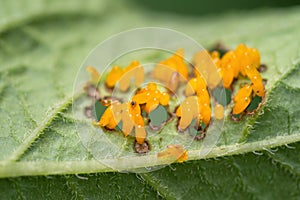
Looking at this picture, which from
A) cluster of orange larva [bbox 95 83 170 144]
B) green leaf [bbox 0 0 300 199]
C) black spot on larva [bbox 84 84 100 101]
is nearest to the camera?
green leaf [bbox 0 0 300 199]

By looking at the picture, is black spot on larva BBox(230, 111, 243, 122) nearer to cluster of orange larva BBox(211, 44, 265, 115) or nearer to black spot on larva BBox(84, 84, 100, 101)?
cluster of orange larva BBox(211, 44, 265, 115)

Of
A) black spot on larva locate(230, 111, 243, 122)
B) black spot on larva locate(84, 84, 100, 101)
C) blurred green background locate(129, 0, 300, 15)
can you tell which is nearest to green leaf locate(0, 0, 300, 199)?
black spot on larva locate(230, 111, 243, 122)

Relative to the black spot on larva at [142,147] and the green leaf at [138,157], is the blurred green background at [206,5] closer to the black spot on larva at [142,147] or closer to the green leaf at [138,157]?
the green leaf at [138,157]

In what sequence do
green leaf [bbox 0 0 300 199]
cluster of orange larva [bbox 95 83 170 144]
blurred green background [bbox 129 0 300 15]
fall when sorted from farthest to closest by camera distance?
1. blurred green background [bbox 129 0 300 15]
2. cluster of orange larva [bbox 95 83 170 144]
3. green leaf [bbox 0 0 300 199]

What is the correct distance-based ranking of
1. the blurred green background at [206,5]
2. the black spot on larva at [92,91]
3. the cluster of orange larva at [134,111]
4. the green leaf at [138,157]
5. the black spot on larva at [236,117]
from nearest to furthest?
the green leaf at [138,157] → the cluster of orange larva at [134,111] → the black spot on larva at [236,117] → the black spot on larva at [92,91] → the blurred green background at [206,5]

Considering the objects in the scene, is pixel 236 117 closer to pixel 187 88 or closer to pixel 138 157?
pixel 187 88

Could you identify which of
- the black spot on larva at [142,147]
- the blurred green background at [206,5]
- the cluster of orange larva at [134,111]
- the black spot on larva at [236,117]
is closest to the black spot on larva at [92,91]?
the cluster of orange larva at [134,111]
